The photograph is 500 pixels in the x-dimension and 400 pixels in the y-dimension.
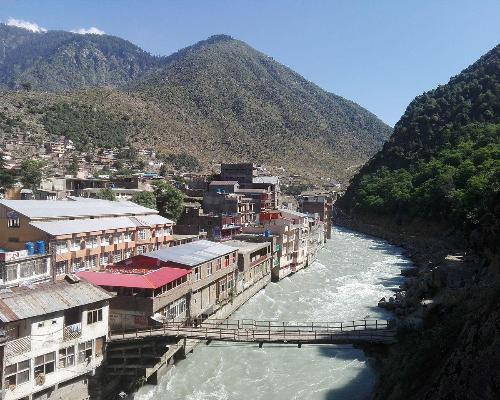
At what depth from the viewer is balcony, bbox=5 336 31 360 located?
55.1ft

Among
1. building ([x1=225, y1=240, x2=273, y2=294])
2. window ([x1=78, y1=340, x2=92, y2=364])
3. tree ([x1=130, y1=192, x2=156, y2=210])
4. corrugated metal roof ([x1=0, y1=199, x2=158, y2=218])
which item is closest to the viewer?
window ([x1=78, y1=340, x2=92, y2=364])

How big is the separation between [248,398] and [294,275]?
26.5 m

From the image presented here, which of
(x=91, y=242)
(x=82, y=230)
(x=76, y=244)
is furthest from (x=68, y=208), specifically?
(x=76, y=244)

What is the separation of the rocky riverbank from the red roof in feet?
36.3

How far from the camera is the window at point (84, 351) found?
64.6 ft

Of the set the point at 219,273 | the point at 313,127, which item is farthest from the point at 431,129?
Answer: the point at 219,273

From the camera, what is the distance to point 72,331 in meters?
19.2

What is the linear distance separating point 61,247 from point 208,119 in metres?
118

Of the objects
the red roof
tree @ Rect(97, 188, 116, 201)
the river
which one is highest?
tree @ Rect(97, 188, 116, 201)

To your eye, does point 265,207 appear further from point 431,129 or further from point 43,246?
point 431,129

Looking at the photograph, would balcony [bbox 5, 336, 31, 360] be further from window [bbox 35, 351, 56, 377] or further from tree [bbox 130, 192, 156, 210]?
tree [bbox 130, 192, 156, 210]

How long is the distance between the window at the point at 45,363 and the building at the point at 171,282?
18.2ft

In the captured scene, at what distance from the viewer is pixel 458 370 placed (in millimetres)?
11883

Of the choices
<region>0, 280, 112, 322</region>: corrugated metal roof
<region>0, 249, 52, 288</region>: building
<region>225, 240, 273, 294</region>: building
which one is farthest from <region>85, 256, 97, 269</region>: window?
<region>0, 280, 112, 322</region>: corrugated metal roof
